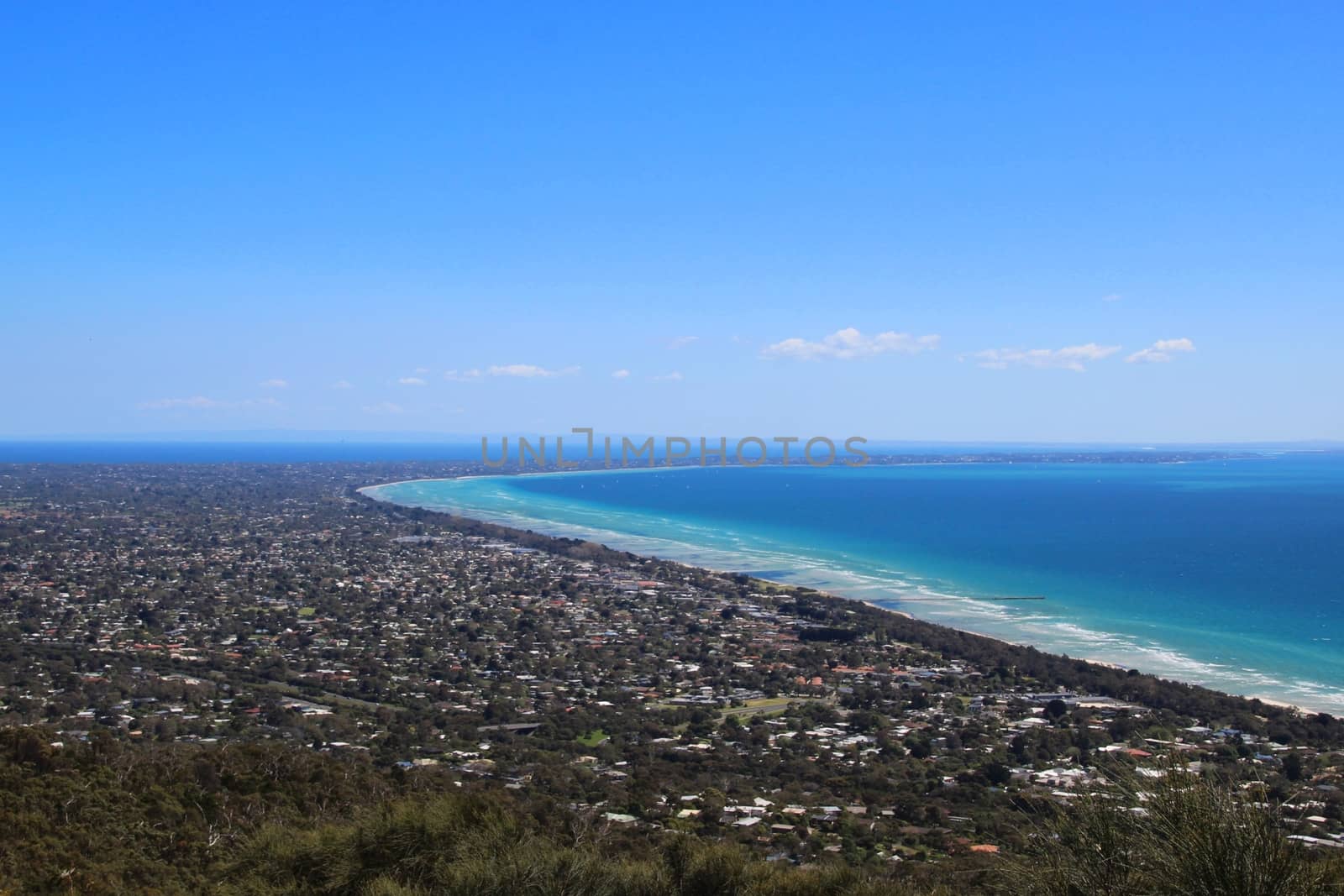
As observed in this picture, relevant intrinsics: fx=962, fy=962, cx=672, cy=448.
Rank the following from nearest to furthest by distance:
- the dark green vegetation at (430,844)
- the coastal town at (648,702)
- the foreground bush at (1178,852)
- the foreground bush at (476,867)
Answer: the foreground bush at (1178,852) < the dark green vegetation at (430,844) < the foreground bush at (476,867) < the coastal town at (648,702)

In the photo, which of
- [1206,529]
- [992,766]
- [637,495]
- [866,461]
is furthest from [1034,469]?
[992,766]

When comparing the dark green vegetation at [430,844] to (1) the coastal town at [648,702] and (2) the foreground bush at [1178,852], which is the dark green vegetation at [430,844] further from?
(1) the coastal town at [648,702]

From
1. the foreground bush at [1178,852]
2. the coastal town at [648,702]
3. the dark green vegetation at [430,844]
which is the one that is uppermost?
the foreground bush at [1178,852]

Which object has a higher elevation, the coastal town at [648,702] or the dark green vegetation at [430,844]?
the dark green vegetation at [430,844]

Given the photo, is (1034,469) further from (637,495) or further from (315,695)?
(315,695)

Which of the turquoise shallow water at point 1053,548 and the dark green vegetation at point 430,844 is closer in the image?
the dark green vegetation at point 430,844

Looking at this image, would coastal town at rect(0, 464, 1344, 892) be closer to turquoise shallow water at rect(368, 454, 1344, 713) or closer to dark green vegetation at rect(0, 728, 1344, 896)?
dark green vegetation at rect(0, 728, 1344, 896)

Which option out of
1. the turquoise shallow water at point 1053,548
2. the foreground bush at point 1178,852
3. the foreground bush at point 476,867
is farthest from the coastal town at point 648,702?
the turquoise shallow water at point 1053,548
